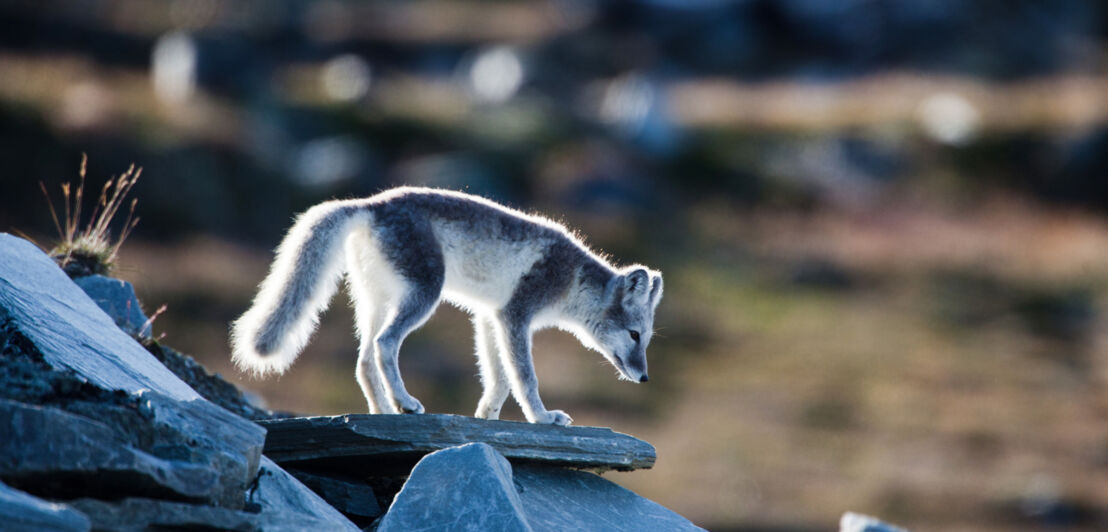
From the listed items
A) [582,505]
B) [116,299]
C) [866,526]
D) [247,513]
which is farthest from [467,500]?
[116,299]

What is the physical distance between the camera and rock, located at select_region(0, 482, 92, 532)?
5.42m

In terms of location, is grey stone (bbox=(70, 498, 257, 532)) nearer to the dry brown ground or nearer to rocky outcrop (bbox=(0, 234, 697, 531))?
rocky outcrop (bbox=(0, 234, 697, 531))

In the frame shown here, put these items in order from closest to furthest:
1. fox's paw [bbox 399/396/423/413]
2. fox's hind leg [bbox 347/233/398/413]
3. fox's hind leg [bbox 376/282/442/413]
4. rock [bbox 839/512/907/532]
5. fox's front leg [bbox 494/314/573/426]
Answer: fox's hind leg [bbox 376/282/442/413], fox's paw [bbox 399/396/423/413], fox's hind leg [bbox 347/233/398/413], fox's front leg [bbox 494/314/573/426], rock [bbox 839/512/907/532]

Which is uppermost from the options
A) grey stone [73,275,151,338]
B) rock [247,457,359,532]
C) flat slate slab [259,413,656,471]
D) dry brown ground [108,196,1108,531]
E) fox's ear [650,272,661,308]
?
dry brown ground [108,196,1108,531]

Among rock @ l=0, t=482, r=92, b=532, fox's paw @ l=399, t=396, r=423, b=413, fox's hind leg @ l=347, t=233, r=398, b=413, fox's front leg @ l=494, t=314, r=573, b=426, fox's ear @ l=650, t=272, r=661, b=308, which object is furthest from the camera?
fox's ear @ l=650, t=272, r=661, b=308

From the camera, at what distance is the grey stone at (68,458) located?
6.10 m

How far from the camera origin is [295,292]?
343 inches

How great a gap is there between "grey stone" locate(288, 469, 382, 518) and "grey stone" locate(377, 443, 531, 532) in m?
1.28

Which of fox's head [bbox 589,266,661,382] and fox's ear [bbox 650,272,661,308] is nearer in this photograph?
fox's head [bbox 589,266,661,382]

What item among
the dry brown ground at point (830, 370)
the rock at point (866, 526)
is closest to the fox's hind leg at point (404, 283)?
the rock at point (866, 526)

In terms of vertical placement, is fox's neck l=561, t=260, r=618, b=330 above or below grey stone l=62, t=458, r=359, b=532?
above

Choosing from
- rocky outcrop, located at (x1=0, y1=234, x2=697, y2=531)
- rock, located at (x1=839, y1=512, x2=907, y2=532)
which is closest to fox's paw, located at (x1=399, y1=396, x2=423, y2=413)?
rocky outcrop, located at (x1=0, y1=234, x2=697, y2=531)

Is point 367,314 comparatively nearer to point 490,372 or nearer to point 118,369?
point 490,372

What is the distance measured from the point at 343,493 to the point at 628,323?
10.1ft
